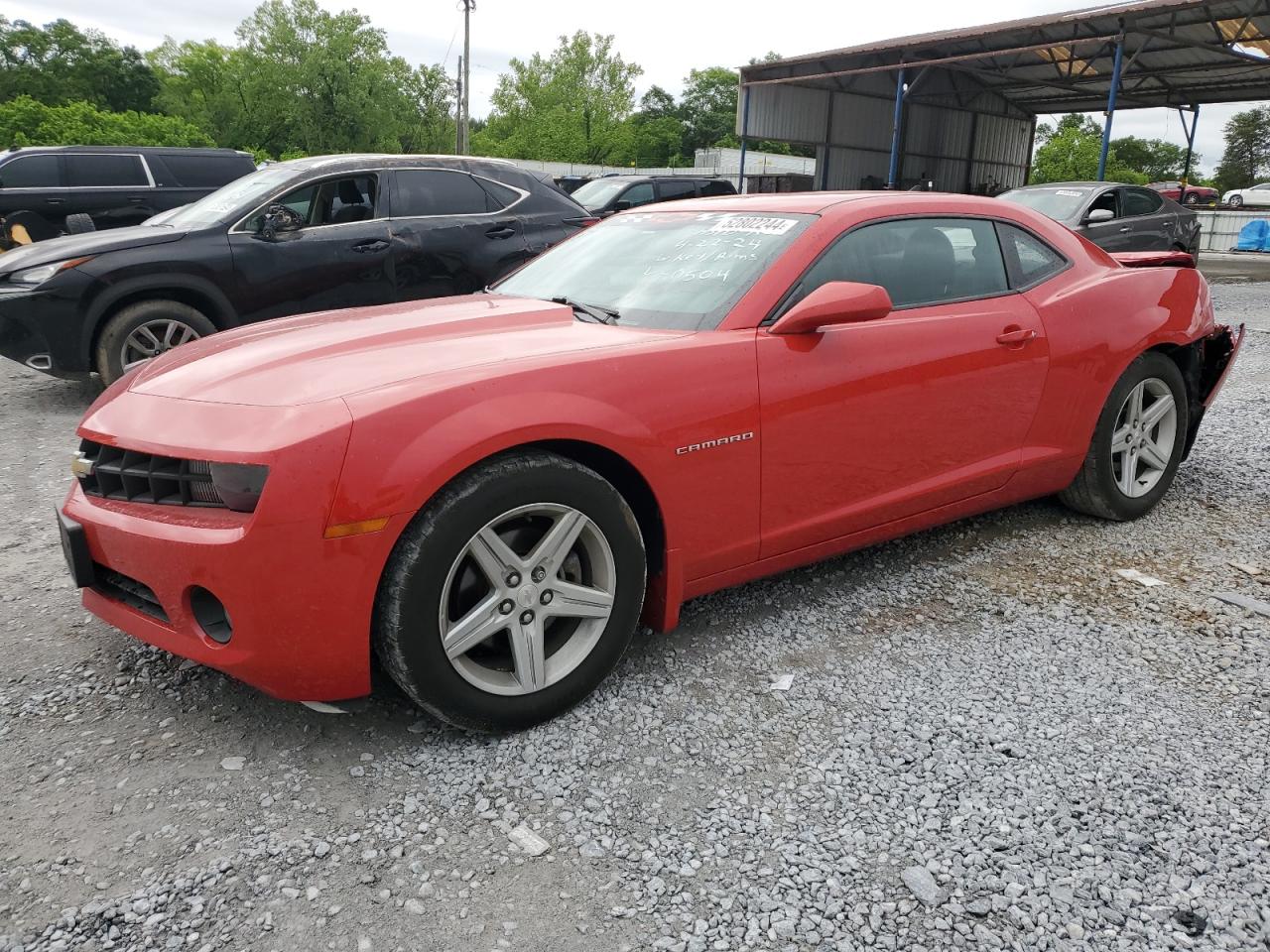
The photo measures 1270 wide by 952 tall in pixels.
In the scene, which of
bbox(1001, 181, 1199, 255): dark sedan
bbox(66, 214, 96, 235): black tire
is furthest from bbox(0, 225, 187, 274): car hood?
bbox(1001, 181, 1199, 255): dark sedan

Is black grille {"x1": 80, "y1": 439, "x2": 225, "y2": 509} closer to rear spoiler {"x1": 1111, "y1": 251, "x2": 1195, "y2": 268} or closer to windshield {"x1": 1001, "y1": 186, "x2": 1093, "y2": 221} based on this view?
rear spoiler {"x1": 1111, "y1": 251, "x2": 1195, "y2": 268}

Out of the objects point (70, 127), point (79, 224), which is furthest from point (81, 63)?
point (79, 224)

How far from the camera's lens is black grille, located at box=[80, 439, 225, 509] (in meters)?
2.30

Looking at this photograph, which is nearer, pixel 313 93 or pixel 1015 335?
pixel 1015 335

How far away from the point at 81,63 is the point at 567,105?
3441cm

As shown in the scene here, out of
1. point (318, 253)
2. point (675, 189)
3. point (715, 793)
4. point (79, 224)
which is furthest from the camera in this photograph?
point (675, 189)

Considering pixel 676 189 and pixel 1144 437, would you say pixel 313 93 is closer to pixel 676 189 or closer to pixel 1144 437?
pixel 676 189

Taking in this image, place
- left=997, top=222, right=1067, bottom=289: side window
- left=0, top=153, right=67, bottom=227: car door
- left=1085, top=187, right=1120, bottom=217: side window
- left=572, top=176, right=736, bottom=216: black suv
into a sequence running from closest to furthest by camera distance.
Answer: left=997, top=222, right=1067, bottom=289: side window
left=0, top=153, right=67, bottom=227: car door
left=1085, top=187, right=1120, bottom=217: side window
left=572, top=176, right=736, bottom=216: black suv

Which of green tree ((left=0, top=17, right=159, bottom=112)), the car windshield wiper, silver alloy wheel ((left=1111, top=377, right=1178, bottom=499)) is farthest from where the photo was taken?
green tree ((left=0, top=17, right=159, bottom=112))

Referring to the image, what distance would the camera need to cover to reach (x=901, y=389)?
10.4ft

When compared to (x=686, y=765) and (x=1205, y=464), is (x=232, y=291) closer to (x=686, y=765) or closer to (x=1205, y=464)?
(x=686, y=765)

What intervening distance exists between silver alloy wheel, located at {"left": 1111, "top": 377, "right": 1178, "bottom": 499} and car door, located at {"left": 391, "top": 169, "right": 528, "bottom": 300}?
445 cm

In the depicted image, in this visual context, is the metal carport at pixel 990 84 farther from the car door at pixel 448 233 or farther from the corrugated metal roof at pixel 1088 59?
the car door at pixel 448 233

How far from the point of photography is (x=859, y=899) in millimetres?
1941
